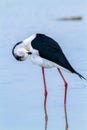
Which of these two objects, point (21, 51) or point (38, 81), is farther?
point (38, 81)

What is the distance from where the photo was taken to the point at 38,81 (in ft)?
24.2

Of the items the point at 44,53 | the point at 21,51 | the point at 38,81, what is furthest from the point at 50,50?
the point at 38,81

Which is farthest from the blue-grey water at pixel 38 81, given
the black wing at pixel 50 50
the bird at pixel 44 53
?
the black wing at pixel 50 50

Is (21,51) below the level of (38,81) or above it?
above

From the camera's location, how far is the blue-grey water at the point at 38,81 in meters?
6.17

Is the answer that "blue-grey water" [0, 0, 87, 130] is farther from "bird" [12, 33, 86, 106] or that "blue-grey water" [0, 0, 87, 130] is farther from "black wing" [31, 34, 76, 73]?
"black wing" [31, 34, 76, 73]

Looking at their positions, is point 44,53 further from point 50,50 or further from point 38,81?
point 38,81

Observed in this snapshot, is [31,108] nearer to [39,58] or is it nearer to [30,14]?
[39,58]

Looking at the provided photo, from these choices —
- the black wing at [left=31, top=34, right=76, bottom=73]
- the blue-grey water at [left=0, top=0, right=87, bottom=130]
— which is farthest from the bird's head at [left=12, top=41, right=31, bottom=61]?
the blue-grey water at [left=0, top=0, right=87, bottom=130]

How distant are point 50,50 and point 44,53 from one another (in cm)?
7

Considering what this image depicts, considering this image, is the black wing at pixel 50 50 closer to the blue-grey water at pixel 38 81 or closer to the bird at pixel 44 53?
the bird at pixel 44 53

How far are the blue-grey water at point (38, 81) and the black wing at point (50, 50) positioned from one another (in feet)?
1.02

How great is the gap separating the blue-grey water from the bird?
0.52 feet

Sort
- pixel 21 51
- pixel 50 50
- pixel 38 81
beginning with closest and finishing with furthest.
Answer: pixel 50 50, pixel 21 51, pixel 38 81
